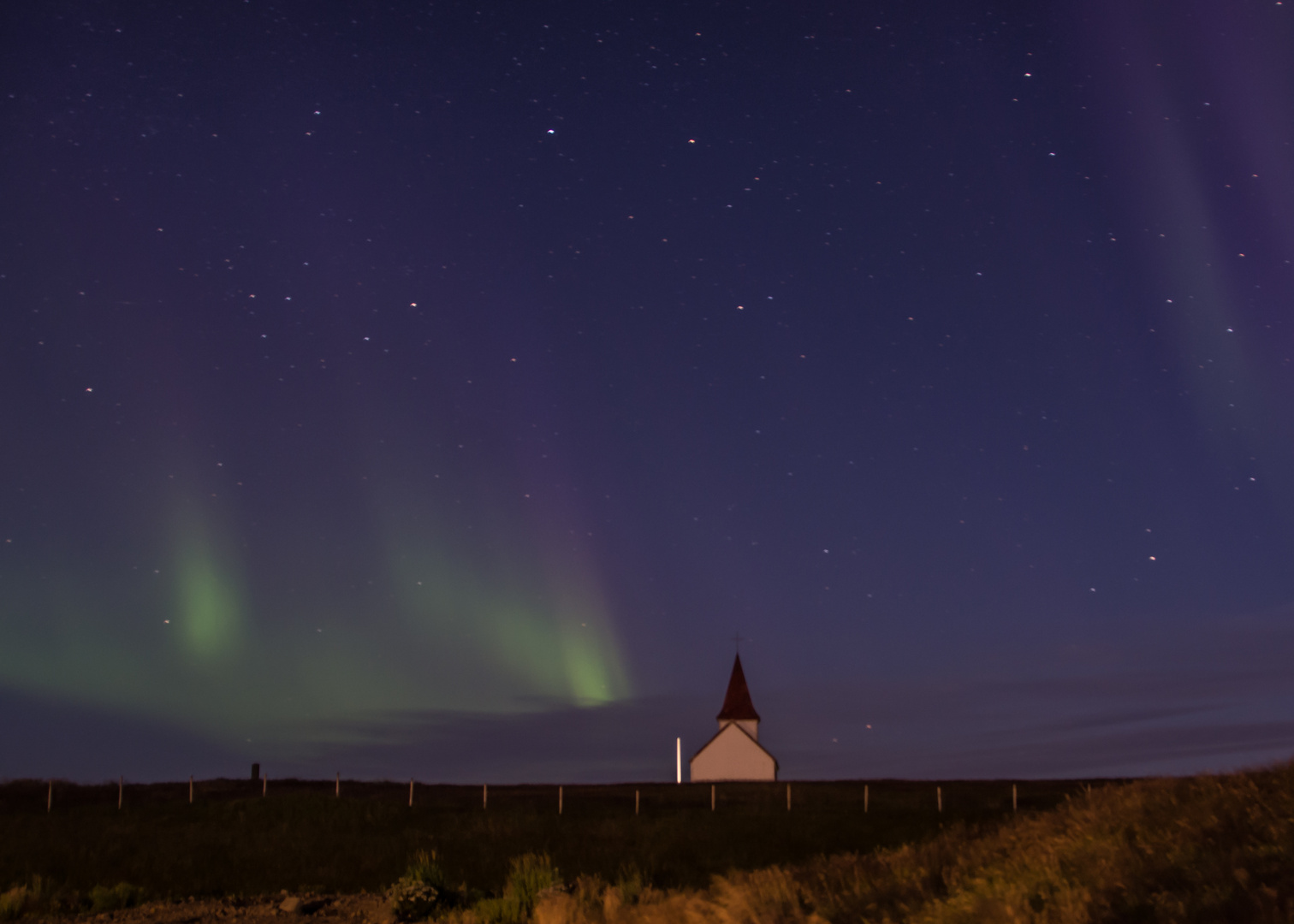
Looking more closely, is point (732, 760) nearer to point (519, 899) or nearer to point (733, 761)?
point (733, 761)

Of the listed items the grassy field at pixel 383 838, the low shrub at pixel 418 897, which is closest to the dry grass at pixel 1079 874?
the grassy field at pixel 383 838

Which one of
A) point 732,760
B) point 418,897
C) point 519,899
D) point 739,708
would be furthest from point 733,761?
point 519,899

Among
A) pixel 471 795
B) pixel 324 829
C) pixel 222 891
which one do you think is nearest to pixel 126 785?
pixel 471 795

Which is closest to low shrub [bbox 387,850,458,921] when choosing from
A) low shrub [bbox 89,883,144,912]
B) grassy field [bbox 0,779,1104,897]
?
grassy field [bbox 0,779,1104,897]

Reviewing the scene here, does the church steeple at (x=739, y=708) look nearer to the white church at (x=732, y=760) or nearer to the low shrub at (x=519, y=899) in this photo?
the white church at (x=732, y=760)

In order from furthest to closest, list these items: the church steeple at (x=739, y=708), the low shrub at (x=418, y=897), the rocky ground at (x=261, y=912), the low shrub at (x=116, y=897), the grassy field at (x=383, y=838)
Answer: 1. the church steeple at (x=739, y=708)
2. the grassy field at (x=383, y=838)
3. the low shrub at (x=116, y=897)
4. the rocky ground at (x=261, y=912)
5. the low shrub at (x=418, y=897)

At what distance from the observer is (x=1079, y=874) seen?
24.5 feet

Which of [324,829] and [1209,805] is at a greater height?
[1209,805]

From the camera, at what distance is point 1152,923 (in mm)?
6031

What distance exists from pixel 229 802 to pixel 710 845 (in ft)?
65.1

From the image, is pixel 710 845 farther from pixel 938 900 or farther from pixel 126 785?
pixel 126 785

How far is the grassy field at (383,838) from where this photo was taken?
24.8 meters

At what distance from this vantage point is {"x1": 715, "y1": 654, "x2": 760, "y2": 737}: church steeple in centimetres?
8331

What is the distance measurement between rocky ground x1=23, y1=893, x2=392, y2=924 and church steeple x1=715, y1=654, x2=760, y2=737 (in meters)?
64.9
